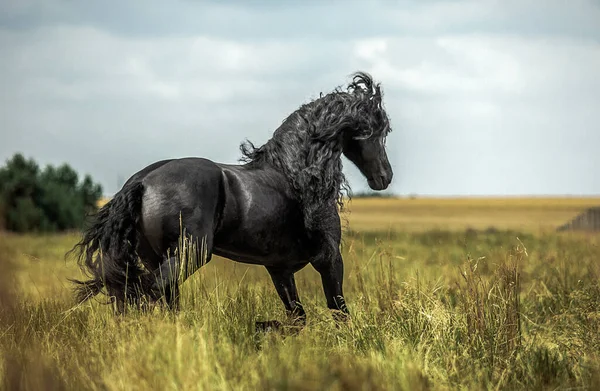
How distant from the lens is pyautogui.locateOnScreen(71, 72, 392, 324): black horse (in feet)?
18.8

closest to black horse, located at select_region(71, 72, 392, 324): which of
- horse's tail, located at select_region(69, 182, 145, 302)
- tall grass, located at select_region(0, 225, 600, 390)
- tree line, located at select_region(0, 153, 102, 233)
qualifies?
horse's tail, located at select_region(69, 182, 145, 302)

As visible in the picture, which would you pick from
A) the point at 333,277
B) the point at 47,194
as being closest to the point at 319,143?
the point at 333,277

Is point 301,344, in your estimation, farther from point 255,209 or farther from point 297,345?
point 255,209

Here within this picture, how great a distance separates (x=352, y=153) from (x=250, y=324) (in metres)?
1.79

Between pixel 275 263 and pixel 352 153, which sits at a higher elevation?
pixel 352 153

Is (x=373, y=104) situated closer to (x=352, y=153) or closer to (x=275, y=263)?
(x=352, y=153)

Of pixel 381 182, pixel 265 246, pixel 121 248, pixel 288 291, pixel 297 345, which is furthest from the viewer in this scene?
pixel 381 182

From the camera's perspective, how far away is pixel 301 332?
5895 mm

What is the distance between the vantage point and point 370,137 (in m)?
6.55

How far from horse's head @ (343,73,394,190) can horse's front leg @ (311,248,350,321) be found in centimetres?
81

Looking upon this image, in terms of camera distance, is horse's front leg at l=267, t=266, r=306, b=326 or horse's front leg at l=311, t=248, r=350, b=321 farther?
horse's front leg at l=267, t=266, r=306, b=326

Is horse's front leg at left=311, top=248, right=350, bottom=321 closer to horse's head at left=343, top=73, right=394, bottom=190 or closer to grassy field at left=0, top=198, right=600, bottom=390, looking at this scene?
grassy field at left=0, top=198, right=600, bottom=390

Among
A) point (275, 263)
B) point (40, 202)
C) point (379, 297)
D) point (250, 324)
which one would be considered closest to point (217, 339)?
point (250, 324)

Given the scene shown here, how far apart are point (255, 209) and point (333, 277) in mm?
934
